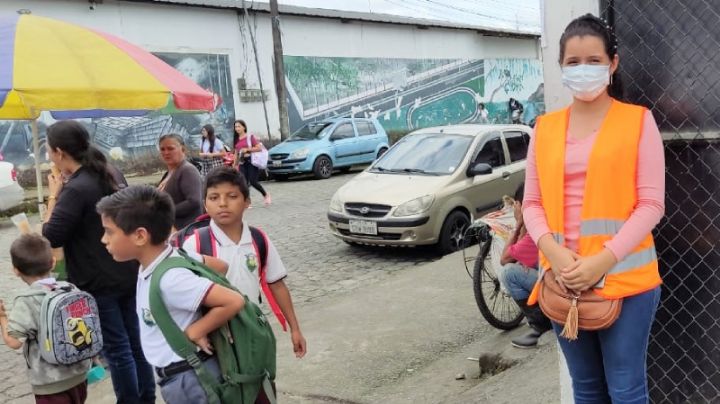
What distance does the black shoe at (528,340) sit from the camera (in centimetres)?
468

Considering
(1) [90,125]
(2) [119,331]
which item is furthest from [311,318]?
(1) [90,125]

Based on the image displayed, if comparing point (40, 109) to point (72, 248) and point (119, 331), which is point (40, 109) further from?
point (119, 331)

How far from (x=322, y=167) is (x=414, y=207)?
9.76 m

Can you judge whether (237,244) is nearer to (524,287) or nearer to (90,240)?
(90,240)

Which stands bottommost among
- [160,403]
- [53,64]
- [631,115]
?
[160,403]

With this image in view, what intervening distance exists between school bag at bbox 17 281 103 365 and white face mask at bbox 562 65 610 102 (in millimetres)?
2526

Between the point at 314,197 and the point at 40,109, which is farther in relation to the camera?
the point at 314,197

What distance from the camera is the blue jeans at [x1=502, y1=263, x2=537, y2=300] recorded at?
4262 millimetres

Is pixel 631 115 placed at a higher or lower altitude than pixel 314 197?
higher

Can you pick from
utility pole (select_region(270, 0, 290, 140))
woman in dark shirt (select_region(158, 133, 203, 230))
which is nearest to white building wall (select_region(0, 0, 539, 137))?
utility pole (select_region(270, 0, 290, 140))

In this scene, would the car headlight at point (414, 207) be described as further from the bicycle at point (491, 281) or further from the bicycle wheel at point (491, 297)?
the bicycle wheel at point (491, 297)

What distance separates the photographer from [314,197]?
45.8 ft

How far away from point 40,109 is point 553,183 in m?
2.99

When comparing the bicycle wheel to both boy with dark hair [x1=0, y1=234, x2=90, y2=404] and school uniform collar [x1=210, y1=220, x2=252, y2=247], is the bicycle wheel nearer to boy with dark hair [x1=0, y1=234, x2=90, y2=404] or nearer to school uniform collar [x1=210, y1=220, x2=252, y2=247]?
school uniform collar [x1=210, y1=220, x2=252, y2=247]
